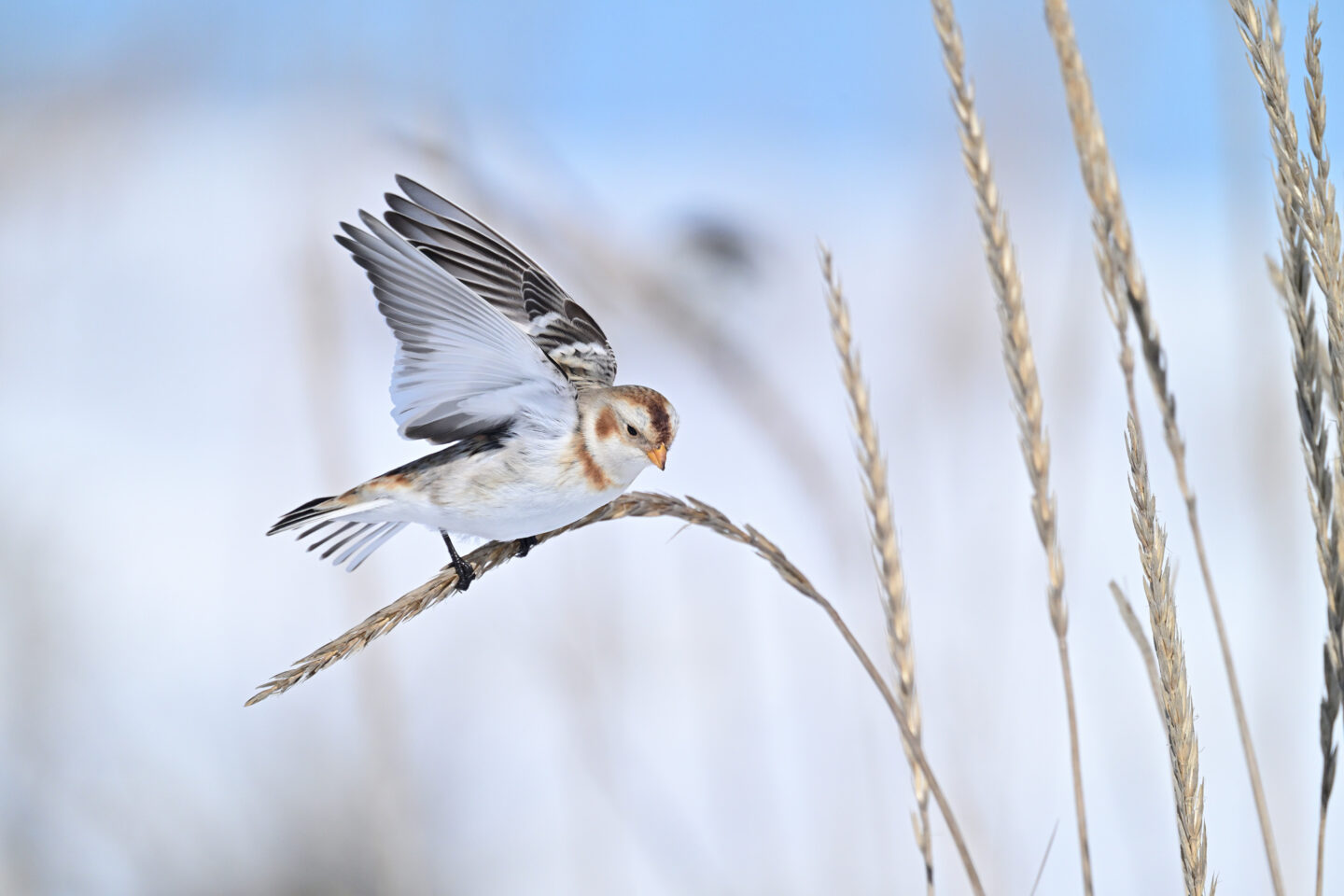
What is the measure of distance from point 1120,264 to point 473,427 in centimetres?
70

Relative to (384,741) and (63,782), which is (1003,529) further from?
(63,782)

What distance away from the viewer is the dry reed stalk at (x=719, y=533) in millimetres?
732

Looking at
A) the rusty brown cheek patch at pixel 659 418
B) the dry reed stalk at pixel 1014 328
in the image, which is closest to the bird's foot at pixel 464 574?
the rusty brown cheek patch at pixel 659 418

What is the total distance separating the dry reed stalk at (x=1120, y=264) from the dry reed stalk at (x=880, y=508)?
0.23 meters

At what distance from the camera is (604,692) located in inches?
59.6

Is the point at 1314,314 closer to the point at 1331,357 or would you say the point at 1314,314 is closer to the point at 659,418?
the point at 1331,357

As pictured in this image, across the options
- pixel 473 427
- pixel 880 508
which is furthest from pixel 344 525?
pixel 880 508

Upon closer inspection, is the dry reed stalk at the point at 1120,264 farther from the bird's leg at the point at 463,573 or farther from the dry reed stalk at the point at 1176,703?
the bird's leg at the point at 463,573

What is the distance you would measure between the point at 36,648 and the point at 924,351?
5.36 feet

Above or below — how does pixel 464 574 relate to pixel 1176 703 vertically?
above

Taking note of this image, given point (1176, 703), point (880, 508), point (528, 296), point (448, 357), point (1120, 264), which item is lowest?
point (1176, 703)

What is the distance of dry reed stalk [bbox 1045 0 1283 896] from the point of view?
2.42ft

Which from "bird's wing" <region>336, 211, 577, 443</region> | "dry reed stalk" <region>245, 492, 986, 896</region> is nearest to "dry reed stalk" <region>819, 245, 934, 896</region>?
"dry reed stalk" <region>245, 492, 986, 896</region>

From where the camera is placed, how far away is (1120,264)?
0.78 metres
